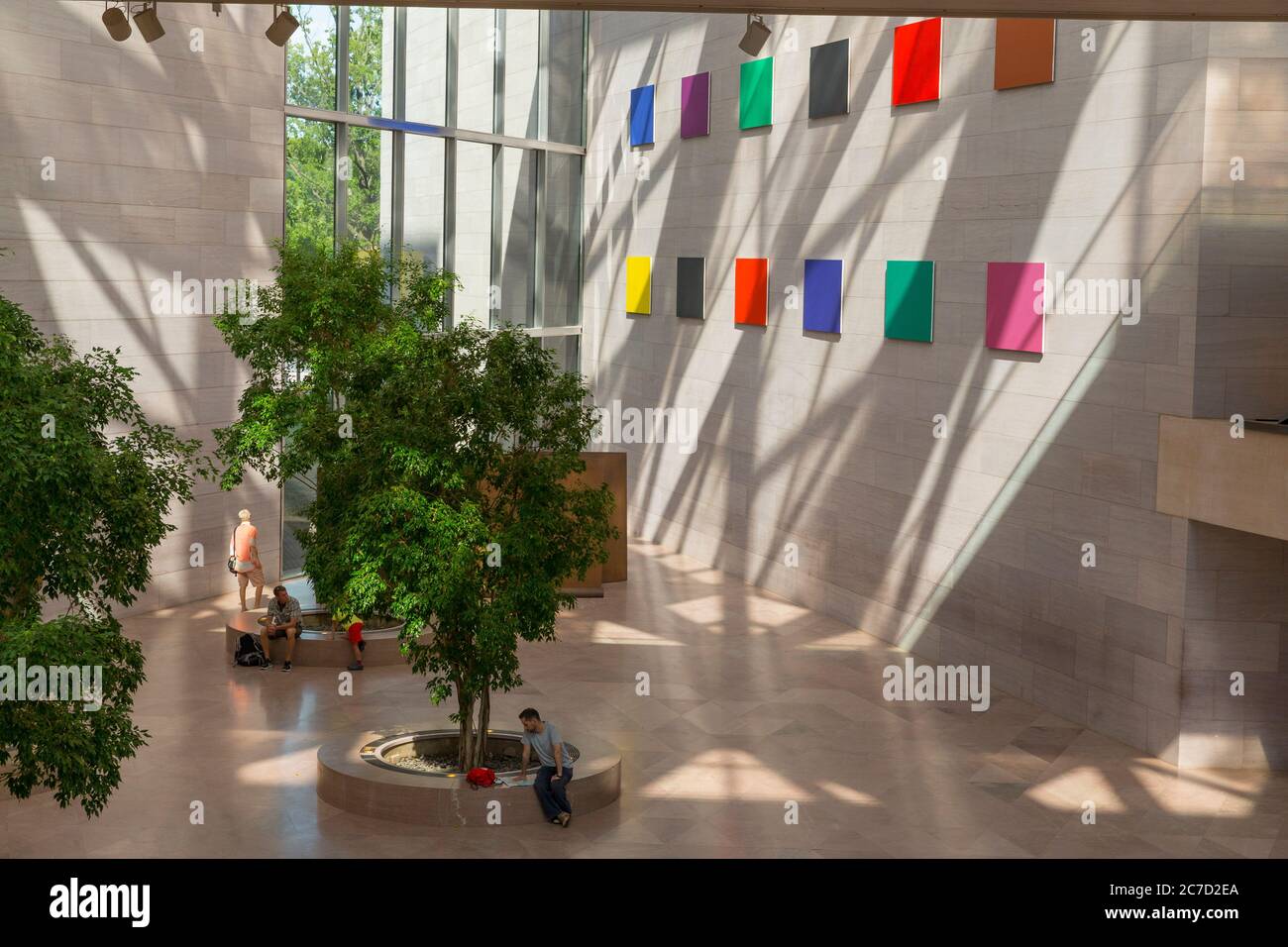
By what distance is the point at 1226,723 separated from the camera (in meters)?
17.0

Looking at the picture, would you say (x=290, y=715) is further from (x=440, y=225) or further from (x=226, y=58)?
(x=440, y=225)

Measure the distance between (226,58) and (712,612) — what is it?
12939 millimetres

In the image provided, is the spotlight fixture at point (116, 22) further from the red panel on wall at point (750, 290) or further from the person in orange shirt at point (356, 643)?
the red panel on wall at point (750, 290)

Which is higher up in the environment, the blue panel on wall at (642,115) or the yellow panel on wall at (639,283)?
the blue panel on wall at (642,115)

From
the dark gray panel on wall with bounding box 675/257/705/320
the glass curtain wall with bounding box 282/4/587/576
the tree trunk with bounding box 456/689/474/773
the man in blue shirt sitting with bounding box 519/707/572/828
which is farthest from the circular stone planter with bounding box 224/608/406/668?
the dark gray panel on wall with bounding box 675/257/705/320

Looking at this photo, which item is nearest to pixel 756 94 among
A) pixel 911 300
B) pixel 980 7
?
pixel 911 300

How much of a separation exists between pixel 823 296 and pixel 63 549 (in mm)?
16247

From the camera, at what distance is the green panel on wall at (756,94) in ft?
83.7

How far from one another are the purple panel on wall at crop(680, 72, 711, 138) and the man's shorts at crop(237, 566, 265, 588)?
1236 centimetres

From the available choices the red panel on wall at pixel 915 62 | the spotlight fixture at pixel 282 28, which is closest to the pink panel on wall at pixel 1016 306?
the red panel on wall at pixel 915 62

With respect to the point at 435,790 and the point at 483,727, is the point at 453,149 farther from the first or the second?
the point at 435,790

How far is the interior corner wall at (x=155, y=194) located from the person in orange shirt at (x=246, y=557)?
4.03 feet

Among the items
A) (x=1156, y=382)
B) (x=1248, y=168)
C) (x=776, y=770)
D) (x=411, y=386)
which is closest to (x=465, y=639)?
(x=411, y=386)

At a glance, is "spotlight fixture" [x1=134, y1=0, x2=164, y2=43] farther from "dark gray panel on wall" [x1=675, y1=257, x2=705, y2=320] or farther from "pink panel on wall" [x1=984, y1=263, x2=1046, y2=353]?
"dark gray panel on wall" [x1=675, y1=257, x2=705, y2=320]
